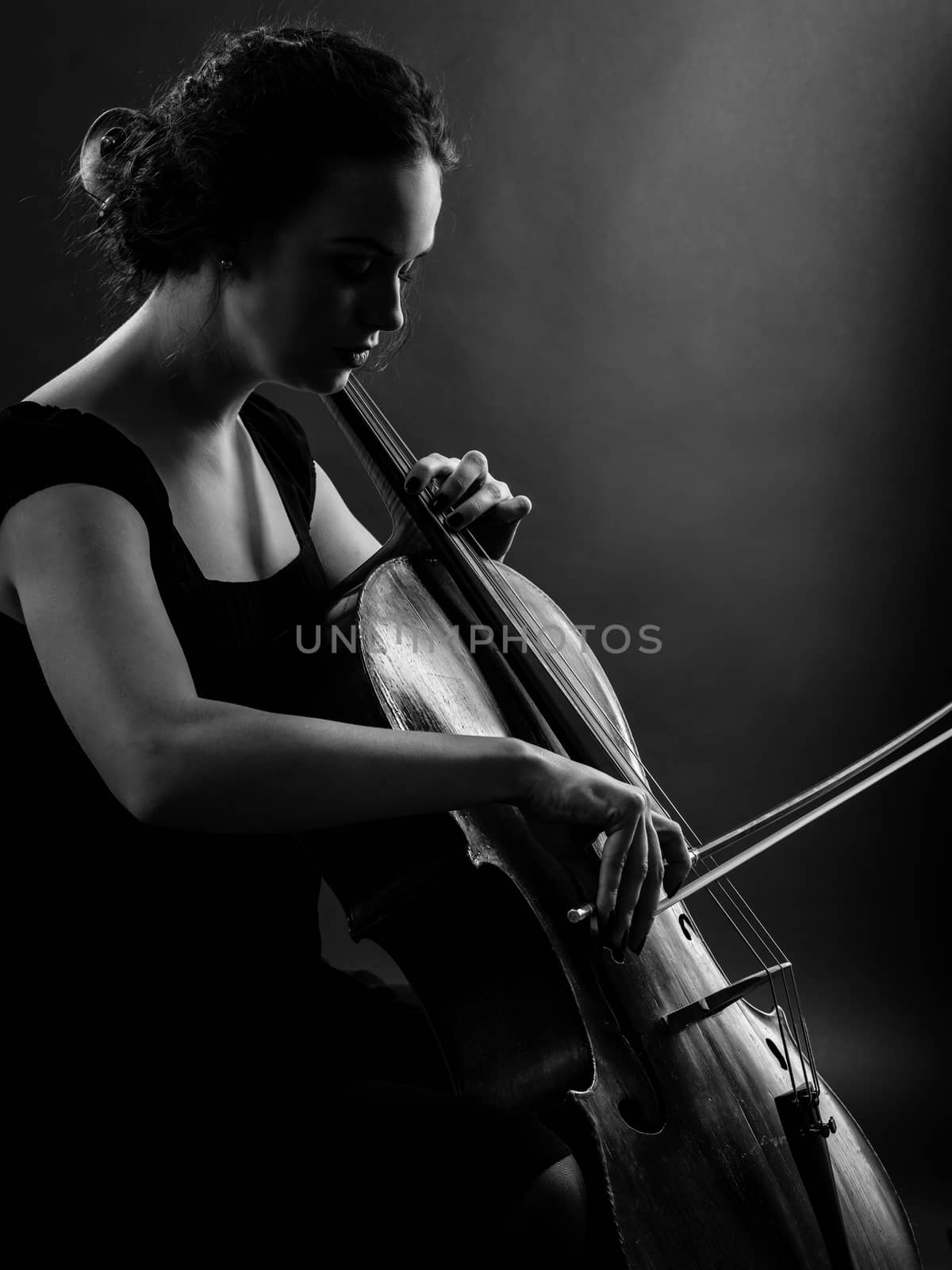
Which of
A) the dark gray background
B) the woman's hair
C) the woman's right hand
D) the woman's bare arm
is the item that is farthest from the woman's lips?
the dark gray background

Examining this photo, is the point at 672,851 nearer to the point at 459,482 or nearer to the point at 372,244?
the point at 459,482

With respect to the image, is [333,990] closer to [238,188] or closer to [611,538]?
[238,188]

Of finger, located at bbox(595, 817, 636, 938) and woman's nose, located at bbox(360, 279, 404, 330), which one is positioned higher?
woman's nose, located at bbox(360, 279, 404, 330)

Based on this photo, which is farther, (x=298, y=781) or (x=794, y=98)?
(x=794, y=98)

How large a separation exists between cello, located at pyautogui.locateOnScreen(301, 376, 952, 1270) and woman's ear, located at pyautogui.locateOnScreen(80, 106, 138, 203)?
1.46 ft

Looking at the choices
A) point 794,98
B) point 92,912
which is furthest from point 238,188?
point 794,98

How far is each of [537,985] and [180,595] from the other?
45cm

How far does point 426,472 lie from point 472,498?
64mm

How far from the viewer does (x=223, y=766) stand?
0.87 metres

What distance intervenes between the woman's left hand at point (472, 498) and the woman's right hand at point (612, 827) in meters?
0.39

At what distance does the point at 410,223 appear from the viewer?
105 centimetres

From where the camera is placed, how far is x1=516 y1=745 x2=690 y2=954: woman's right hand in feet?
3.07

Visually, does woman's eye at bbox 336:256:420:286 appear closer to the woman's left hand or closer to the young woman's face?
the young woman's face

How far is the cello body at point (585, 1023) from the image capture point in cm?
89
